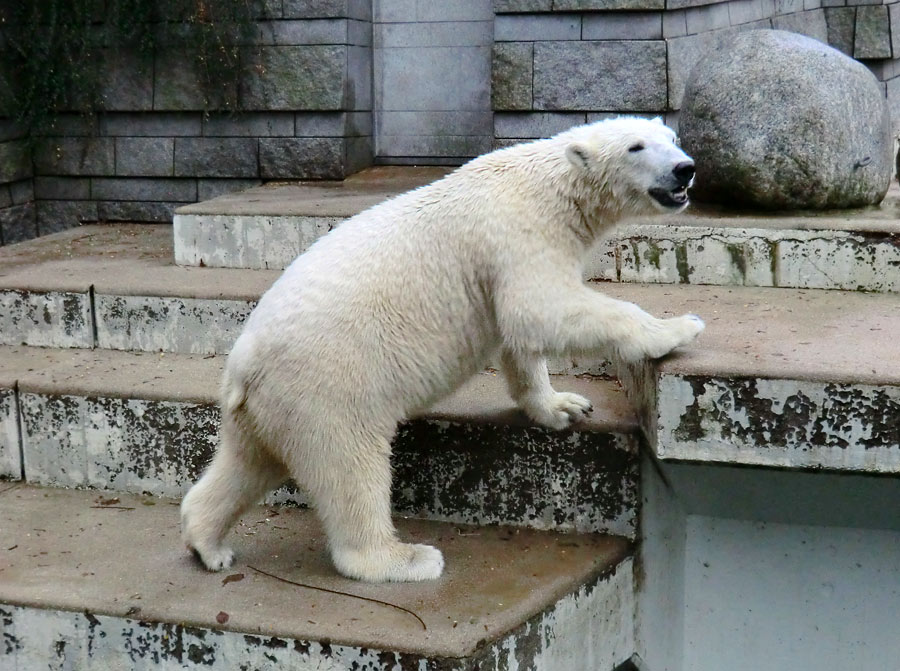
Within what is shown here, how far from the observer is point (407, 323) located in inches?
114

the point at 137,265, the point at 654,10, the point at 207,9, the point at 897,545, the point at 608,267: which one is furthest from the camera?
the point at 207,9

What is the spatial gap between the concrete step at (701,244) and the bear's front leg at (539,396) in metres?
0.88

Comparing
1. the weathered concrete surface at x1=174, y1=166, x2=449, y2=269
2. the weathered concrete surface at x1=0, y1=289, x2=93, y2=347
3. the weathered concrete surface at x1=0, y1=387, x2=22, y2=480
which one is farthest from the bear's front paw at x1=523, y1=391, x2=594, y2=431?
the weathered concrete surface at x1=0, y1=289, x2=93, y2=347

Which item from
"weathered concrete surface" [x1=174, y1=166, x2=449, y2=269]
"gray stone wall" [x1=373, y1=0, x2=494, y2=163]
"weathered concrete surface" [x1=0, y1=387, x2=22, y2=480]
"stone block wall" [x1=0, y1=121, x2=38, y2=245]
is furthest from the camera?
"gray stone wall" [x1=373, y1=0, x2=494, y2=163]

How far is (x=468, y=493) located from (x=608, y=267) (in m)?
1.29

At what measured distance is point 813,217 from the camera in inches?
167

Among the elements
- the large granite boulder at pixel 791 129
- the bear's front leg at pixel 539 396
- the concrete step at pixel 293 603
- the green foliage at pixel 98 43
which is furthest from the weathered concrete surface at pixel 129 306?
the large granite boulder at pixel 791 129

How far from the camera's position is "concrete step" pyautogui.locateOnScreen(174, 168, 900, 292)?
12.7ft

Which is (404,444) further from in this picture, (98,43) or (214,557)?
(98,43)

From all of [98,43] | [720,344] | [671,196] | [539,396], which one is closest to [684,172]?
[671,196]

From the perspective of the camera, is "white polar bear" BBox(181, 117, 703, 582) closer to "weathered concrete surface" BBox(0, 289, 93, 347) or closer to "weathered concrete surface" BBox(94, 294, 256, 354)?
"weathered concrete surface" BBox(94, 294, 256, 354)

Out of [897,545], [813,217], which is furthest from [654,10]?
[897,545]

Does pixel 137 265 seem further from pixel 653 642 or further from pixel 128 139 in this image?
pixel 653 642

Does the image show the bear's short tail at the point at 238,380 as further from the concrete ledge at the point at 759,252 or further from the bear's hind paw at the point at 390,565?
the concrete ledge at the point at 759,252
